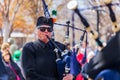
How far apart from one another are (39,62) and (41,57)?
0.07 metres

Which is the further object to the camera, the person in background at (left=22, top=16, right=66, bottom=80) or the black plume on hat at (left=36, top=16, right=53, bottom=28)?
the black plume on hat at (left=36, top=16, right=53, bottom=28)

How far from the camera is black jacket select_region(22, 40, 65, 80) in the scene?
5.39 m

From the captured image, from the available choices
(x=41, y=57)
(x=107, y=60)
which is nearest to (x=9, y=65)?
(x=41, y=57)

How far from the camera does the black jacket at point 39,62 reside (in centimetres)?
539

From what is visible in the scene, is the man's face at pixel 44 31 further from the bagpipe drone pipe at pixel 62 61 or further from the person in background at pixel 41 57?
the bagpipe drone pipe at pixel 62 61

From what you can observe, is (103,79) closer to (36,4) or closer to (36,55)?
(36,55)

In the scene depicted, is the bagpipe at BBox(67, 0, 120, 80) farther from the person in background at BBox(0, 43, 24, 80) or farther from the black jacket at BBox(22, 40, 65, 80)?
the person in background at BBox(0, 43, 24, 80)

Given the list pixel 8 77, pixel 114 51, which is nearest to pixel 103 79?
pixel 114 51

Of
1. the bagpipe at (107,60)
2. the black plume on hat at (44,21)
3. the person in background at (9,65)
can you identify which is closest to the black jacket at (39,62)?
the black plume on hat at (44,21)

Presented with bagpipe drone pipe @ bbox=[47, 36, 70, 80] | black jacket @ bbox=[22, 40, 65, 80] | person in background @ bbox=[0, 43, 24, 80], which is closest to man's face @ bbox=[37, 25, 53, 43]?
black jacket @ bbox=[22, 40, 65, 80]

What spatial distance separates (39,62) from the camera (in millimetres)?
5441

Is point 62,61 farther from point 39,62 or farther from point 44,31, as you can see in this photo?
point 44,31

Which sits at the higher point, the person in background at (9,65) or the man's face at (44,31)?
the man's face at (44,31)

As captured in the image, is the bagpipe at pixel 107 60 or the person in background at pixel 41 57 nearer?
the bagpipe at pixel 107 60
